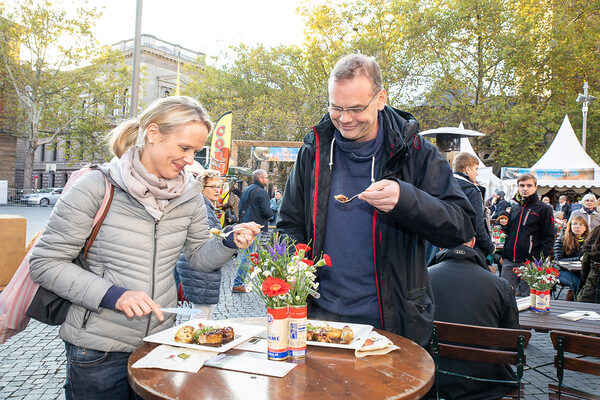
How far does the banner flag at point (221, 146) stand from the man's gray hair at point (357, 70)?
10.4 m

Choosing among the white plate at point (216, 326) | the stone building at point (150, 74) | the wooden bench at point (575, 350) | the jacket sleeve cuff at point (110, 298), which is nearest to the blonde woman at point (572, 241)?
the wooden bench at point (575, 350)

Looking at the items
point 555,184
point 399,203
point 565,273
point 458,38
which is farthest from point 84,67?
point 399,203

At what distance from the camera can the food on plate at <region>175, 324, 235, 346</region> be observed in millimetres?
1770

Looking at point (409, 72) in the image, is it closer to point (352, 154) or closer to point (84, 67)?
point (84, 67)

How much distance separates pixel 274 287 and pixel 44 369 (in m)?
3.79

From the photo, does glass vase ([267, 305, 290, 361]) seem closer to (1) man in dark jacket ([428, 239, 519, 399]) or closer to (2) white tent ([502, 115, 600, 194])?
(1) man in dark jacket ([428, 239, 519, 399])

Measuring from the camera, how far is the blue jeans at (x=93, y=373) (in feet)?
5.89

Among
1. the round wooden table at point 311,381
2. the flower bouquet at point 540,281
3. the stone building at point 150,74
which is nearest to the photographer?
the round wooden table at point 311,381

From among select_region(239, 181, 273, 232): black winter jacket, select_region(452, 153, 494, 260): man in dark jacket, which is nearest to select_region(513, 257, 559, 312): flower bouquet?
select_region(452, 153, 494, 260): man in dark jacket

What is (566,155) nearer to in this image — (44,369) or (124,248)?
(44,369)

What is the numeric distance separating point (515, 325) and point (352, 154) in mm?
1889

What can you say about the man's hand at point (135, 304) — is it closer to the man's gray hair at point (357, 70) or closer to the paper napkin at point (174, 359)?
the paper napkin at point (174, 359)

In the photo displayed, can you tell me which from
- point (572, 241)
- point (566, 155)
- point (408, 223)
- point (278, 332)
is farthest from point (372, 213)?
point (566, 155)

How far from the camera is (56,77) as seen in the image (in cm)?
3070
